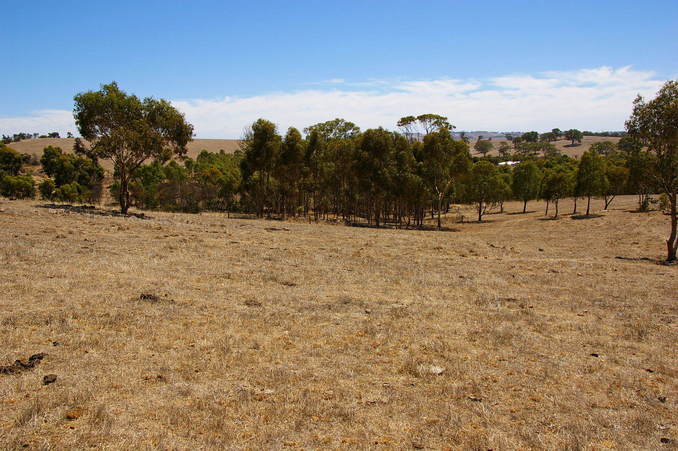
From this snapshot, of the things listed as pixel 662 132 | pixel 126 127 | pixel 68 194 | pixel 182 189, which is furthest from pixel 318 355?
pixel 68 194

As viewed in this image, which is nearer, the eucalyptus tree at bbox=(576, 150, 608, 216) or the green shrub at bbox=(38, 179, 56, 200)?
the eucalyptus tree at bbox=(576, 150, 608, 216)

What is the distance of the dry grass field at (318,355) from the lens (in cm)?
607

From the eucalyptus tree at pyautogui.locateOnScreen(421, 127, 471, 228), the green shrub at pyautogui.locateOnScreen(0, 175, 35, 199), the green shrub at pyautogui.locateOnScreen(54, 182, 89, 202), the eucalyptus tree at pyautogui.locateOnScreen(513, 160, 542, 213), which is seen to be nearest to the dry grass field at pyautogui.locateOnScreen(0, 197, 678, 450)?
the eucalyptus tree at pyautogui.locateOnScreen(421, 127, 471, 228)

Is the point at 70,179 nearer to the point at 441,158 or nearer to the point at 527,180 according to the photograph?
the point at 441,158

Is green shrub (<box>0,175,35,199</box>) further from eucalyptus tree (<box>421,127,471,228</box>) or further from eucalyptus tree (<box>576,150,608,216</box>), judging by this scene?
eucalyptus tree (<box>576,150,608,216</box>)

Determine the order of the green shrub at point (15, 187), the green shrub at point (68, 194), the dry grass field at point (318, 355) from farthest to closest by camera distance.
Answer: the green shrub at point (68, 194) < the green shrub at point (15, 187) < the dry grass field at point (318, 355)

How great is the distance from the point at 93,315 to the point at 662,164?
31.6 m

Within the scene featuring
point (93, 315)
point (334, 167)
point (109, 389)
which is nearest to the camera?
point (109, 389)

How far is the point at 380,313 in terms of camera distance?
40.4 ft

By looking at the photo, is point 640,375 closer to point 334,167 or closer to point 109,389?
point 109,389

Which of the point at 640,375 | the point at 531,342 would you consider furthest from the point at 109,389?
the point at 640,375

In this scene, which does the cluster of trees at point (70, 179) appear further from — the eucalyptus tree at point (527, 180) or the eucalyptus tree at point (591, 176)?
the eucalyptus tree at point (591, 176)

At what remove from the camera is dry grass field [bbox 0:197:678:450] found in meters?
6.07

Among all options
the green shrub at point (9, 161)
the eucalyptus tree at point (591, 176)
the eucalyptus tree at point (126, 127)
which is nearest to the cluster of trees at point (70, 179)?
the green shrub at point (9, 161)
